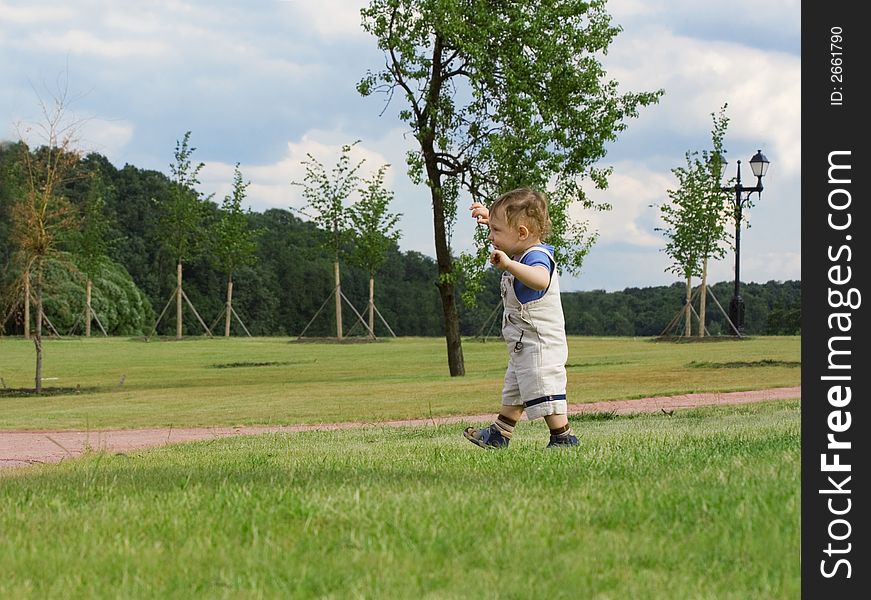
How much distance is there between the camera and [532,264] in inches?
271

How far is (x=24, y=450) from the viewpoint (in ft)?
39.8

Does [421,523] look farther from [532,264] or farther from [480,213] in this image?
[480,213]

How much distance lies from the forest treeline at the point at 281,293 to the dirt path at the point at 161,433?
3792cm

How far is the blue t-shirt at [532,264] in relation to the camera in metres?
6.91

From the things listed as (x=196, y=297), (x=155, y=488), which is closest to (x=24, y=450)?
(x=155, y=488)

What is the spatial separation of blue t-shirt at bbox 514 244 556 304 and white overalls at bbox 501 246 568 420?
3 centimetres

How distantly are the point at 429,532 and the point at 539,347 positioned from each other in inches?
125

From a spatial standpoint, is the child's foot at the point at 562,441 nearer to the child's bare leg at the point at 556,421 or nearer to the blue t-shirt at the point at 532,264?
the child's bare leg at the point at 556,421

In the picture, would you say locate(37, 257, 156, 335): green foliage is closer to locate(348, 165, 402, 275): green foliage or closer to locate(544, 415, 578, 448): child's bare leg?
locate(348, 165, 402, 275): green foliage

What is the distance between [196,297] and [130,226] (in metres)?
7.72

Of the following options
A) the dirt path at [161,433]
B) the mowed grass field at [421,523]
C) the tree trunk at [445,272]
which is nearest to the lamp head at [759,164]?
the tree trunk at [445,272]

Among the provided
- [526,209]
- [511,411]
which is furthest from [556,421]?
[526,209]

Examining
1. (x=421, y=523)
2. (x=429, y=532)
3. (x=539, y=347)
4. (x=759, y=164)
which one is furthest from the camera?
(x=759, y=164)

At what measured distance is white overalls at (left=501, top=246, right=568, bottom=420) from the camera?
697 centimetres
